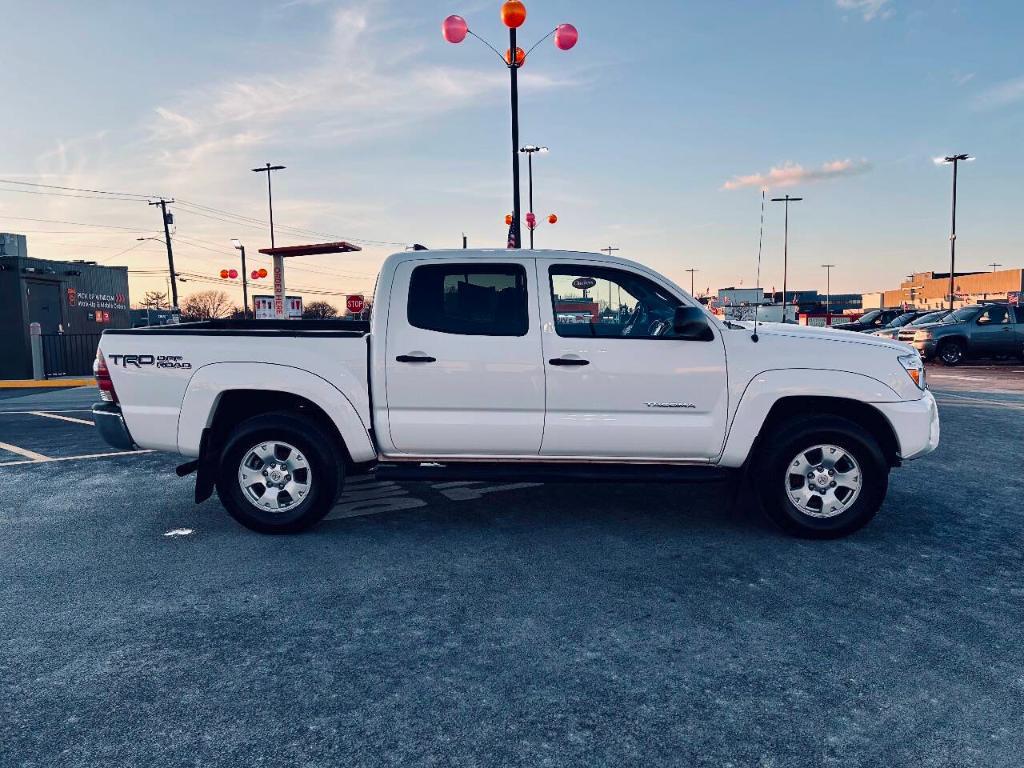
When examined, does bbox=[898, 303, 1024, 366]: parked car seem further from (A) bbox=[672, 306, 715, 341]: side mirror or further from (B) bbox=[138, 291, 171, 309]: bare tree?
(B) bbox=[138, 291, 171, 309]: bare tree

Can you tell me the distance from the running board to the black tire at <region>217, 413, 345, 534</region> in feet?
1.25

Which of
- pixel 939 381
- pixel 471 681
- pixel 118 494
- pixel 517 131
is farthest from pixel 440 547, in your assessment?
pixel 939 381

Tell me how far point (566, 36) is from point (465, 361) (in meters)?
10.0

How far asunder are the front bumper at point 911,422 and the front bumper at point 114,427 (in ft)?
17.6

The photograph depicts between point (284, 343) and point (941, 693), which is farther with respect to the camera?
point (284, 343)

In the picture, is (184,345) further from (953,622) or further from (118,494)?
(953,622)

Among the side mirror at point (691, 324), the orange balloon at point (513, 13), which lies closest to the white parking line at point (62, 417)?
the orange balloon at point (513, 13)

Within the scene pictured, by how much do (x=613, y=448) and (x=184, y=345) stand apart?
3.14 m

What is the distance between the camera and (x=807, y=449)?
4820mm

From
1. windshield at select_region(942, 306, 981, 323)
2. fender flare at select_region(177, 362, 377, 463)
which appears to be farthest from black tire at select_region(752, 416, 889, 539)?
windshield at select_region(942, 306, 981, 323)

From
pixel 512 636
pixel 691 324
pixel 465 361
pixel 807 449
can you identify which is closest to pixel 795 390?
pixel 807 449

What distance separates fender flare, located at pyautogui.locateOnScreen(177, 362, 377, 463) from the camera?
16.0ft

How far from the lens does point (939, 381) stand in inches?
618

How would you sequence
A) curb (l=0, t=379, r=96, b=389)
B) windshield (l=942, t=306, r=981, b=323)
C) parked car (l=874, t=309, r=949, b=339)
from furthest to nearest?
parked car (l=874, t=309, r=949, b=339), windshield (l=942, t=306, r=981, b=323), curb (l=0, t=379, r=96, b=389)
